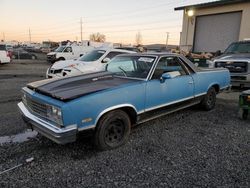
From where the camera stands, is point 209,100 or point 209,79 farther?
point 209,100

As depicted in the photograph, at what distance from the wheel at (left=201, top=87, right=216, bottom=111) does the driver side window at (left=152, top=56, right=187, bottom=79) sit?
116 centimetres

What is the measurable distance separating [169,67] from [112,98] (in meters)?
1.96

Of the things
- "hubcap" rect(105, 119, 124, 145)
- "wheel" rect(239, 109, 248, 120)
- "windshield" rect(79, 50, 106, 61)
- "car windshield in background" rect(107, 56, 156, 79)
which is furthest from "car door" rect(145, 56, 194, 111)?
"windshield" rect(79, 50, 106, 61)

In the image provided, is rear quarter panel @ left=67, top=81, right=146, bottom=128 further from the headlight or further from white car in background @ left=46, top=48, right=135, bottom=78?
white car in background @ left=46, top=48, right=135, bottom=78

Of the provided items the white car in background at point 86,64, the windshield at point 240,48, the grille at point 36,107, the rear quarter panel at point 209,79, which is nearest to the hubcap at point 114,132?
the grille at point 36,107

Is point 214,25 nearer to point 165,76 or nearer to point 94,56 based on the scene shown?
point 94,56

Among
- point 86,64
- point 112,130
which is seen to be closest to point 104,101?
point 112,130

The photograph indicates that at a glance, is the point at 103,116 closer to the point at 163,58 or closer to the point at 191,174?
the point at 191,174

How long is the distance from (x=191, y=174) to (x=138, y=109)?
138cm

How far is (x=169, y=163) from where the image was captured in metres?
3.31

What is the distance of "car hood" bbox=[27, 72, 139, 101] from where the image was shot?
3269mm

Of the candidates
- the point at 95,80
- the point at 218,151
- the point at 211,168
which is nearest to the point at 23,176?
the point at 95,80

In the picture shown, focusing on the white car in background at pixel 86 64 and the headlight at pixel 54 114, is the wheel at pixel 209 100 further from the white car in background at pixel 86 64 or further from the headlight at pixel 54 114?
the white car in background at pixel 86 64

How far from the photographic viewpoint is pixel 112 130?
144 inches
